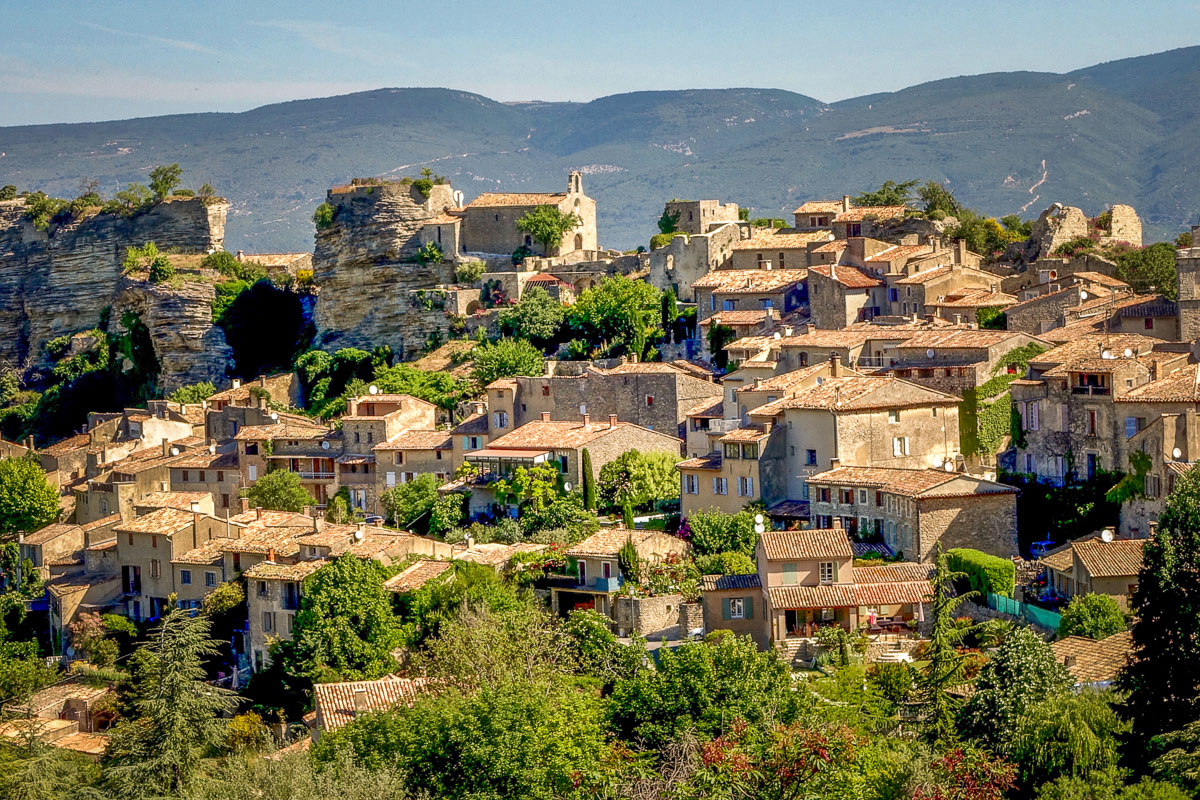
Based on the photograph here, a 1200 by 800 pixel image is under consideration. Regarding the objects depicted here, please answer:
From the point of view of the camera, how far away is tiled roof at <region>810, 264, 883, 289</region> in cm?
5900

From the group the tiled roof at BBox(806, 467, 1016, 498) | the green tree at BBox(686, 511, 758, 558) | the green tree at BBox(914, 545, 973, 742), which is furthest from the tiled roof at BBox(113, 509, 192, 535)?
the green tree at BBox(914, 545, 973, 742)

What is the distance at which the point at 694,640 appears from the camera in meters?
40.2

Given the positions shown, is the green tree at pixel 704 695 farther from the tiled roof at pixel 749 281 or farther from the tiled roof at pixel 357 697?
the tiled roof at pixel 749 281

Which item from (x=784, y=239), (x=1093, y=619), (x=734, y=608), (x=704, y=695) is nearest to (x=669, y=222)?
(x=784, y=239)

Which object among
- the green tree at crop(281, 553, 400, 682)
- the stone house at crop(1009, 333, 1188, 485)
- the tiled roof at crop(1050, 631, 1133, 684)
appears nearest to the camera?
the tiled roof at crop(1050, 631, 1133, 684)

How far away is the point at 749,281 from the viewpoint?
206 feet

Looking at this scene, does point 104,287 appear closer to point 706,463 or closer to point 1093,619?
point 706,463

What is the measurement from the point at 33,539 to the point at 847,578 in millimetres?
31657

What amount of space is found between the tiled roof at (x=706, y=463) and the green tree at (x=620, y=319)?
12.0 m

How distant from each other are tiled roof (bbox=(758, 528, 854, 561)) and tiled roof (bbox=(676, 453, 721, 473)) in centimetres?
794

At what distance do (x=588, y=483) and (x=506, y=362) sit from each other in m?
11.6

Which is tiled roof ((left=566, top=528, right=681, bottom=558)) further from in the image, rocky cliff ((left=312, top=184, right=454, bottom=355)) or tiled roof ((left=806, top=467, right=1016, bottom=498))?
rocky cliff ((left=312, top=184, right=454, bottom=355))

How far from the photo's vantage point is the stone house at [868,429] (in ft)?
151

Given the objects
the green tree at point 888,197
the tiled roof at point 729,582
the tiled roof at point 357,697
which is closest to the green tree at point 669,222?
the green tree at point 888,197
